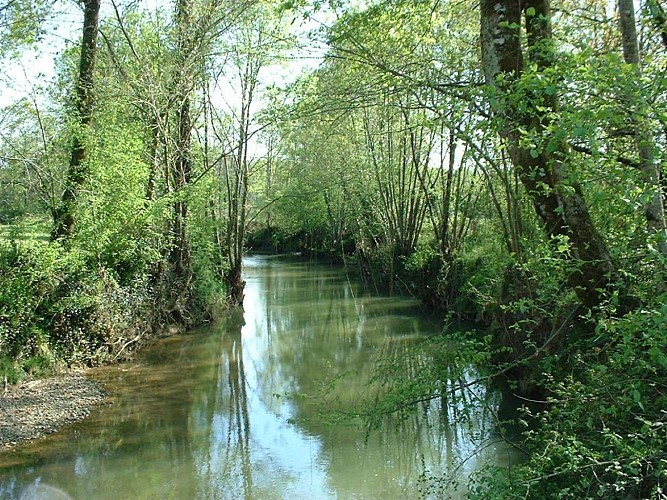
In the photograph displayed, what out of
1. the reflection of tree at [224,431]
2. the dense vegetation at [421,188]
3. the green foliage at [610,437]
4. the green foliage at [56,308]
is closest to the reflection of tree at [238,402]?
the reflection of tree at [224,431]

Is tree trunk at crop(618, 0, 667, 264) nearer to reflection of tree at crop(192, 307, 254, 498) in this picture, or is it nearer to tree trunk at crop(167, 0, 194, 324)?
reflection of tree at crop(192, 307, 254, 498)

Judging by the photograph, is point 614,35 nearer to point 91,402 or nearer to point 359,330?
point 91,402

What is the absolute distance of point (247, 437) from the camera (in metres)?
8.24

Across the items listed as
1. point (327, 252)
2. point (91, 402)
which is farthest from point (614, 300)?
point (327, 252)

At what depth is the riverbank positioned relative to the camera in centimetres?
796

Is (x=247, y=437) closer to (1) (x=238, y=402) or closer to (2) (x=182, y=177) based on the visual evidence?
(1) (x=238, y=402)

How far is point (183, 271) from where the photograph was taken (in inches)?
584

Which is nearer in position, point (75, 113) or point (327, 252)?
point (75, 113)

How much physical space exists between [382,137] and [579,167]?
1608 cm

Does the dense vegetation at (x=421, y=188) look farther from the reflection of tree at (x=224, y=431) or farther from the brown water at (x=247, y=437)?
the reflection of tree at (x=224, y=431)

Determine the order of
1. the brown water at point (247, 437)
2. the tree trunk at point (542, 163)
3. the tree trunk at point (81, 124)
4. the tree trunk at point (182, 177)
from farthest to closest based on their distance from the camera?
the tree trunk at point (182, 177)
the tree trunk at point (81, 124)
the brown water at point (247, 437)
the tree trunk at point (542, 163)

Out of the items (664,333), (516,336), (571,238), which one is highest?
(571,238)

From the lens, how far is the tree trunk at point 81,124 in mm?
10672

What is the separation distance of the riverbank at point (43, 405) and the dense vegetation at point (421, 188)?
0.48 m
